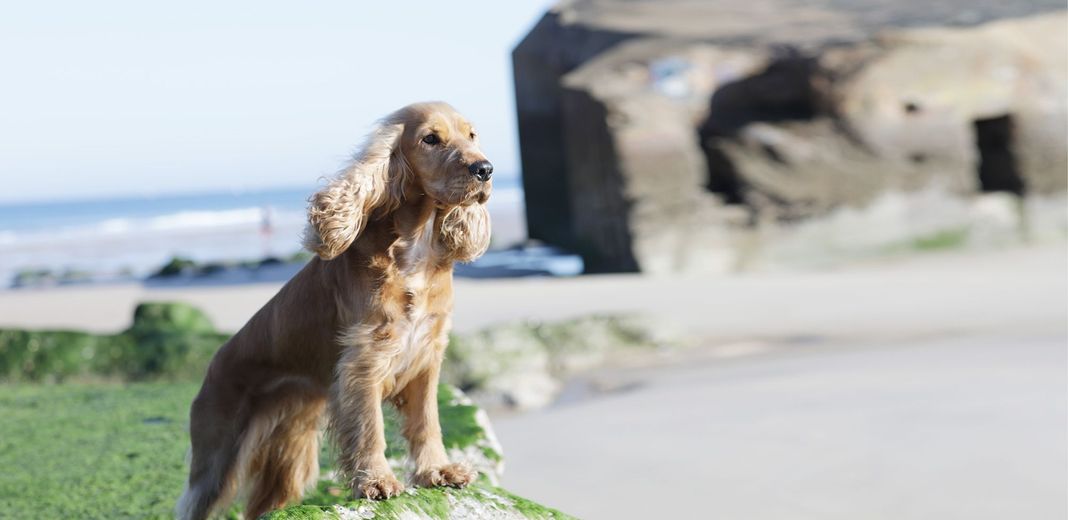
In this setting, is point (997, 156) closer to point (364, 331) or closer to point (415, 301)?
point (415, 301)

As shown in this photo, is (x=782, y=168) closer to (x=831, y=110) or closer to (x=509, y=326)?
(x=831, y=110)

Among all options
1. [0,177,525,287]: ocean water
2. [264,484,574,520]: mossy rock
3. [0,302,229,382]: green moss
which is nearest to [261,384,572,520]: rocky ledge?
[264,484,574,520]: mossy rock

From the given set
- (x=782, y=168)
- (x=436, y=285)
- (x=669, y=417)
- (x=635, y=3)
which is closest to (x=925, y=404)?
(x=669, y=417)

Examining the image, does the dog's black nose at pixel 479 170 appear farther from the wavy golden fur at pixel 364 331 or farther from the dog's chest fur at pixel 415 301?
the dog's chest fur at pixel 415 301

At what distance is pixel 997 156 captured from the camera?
52.9 feet

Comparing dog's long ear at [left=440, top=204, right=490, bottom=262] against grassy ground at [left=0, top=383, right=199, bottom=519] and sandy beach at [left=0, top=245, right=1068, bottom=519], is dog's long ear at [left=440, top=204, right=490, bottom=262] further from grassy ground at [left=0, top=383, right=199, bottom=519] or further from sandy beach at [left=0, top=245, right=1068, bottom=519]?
sandy beach at [left=0, top=245, right=1068, bottom=519]

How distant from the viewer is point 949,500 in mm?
5531

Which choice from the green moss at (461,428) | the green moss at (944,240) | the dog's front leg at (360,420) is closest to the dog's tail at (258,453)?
the dog's front leg at (360,420)

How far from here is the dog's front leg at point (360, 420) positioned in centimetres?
348

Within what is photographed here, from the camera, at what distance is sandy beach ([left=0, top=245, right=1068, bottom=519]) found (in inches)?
228

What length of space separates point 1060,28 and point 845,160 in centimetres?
370

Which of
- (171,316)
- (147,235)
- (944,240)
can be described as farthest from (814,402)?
(147,235)

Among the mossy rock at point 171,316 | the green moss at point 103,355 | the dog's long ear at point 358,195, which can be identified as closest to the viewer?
the dog's long ear at point 358,195

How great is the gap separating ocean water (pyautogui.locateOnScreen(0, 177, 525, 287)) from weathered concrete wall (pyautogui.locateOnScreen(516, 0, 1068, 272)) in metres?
3.27
